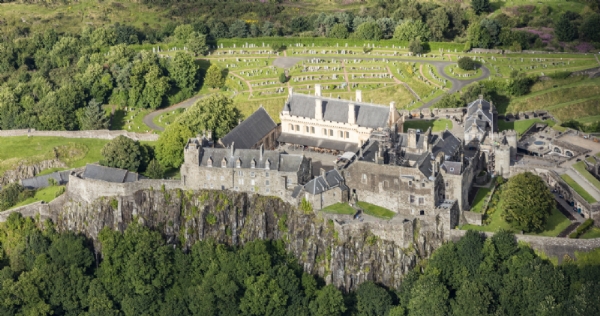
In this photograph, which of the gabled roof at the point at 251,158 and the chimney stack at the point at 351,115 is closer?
the gabled roof at the point at 251,158

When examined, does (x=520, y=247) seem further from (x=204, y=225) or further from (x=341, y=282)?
(x=204, y=225)

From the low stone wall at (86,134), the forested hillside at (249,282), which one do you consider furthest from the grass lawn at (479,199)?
the low stone wall at (86,134)

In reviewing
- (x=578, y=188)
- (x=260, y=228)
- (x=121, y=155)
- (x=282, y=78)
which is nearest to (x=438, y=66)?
(x=282, y=78)

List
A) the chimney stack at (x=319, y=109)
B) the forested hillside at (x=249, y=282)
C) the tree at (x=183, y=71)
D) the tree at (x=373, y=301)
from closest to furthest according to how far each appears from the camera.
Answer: the forested hillside at (x=249, y=282)
the tree at (x=373, y=301)
the chimney stack at (x=319, y=109)
the tree at (x=183, y=71)

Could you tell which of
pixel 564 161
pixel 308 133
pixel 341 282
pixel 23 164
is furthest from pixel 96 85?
pixel 564 161

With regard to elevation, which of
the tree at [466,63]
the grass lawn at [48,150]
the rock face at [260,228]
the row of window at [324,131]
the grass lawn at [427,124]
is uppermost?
the tree at [466,63]

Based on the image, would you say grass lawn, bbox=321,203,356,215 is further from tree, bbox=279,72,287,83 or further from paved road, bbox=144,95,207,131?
tree, bbox=279,72,287,83

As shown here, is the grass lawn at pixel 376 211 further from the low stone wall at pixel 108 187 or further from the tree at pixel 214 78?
the tree at pixel 214 78

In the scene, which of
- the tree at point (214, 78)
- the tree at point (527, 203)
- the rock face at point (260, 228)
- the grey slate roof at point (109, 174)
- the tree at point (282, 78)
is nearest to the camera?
the tree at point (527, 203)
